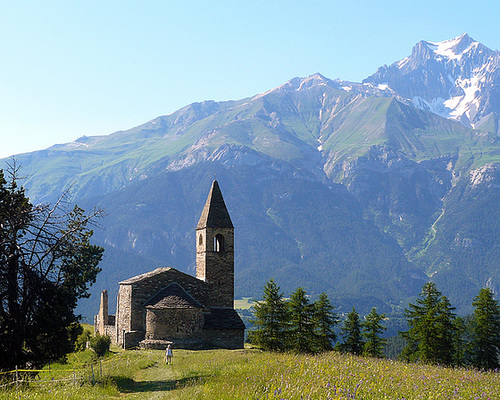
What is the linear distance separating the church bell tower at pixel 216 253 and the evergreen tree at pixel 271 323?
3557 millimetres

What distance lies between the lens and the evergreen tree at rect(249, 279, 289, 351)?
52.7 m

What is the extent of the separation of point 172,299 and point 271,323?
36.1 feet

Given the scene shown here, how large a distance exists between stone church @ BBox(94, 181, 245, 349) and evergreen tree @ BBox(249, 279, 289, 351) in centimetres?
271

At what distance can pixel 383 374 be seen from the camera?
2058 cm

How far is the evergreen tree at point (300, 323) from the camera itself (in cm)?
5392

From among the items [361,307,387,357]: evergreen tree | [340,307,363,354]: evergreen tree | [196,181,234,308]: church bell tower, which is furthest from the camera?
[340,307,363,354]: evergreen tree

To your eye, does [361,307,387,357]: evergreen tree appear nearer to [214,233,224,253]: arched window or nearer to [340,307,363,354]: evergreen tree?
[340,307,363,354]: evergreen tree

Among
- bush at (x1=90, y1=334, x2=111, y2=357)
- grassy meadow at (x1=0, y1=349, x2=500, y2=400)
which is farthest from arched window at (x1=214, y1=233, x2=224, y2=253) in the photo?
grassy meadow at (x1=0, y1=349, x2=500, y2=400)

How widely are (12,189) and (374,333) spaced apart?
4439cm

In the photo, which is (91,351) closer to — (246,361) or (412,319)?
(246,361)

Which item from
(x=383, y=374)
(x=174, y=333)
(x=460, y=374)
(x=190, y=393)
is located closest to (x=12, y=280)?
(x=190, y=393)

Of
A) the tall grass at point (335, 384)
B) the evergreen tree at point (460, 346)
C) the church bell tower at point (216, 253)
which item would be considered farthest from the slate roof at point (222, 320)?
the tall grass at point (335, 384)

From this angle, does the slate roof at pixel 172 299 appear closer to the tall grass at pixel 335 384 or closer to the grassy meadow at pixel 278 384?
the grassy meadow at pixel 278 384

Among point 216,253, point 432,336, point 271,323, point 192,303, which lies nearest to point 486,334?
point 432,336
